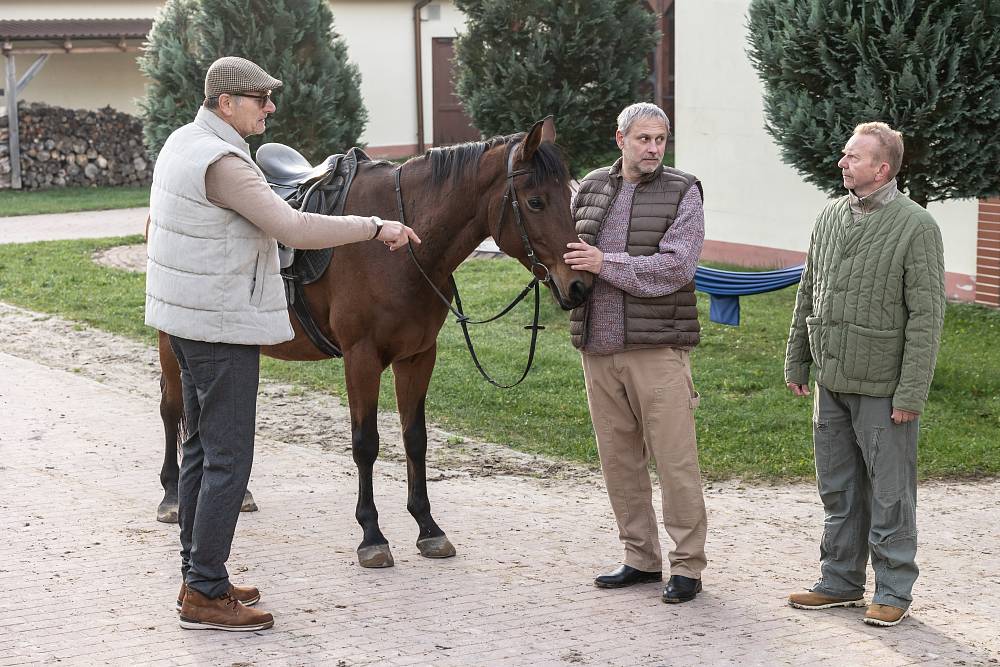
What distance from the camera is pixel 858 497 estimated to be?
5.04 m

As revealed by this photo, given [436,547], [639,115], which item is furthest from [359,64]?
[639,115]

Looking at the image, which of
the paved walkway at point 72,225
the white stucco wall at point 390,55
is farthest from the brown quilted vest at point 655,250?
the white stucco wall at point 390,55

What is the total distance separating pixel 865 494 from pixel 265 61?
9.22 metres

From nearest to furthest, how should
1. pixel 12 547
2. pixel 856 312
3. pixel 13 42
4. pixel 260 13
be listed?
1. pixel 856 312
2. pixel 12 547
3. pixel 260 13
4. pixel 13 42

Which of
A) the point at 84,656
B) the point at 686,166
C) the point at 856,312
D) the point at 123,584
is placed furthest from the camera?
the point at 686,166

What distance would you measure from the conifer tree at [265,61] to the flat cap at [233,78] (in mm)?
8198

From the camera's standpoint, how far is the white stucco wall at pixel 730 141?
43.9 ft

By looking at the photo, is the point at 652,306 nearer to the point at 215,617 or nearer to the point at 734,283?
the point at 215,617

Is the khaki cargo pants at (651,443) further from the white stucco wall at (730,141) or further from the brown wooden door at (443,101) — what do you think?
the brown wooden door at (443,101)

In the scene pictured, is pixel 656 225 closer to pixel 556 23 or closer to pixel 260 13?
pixel 556 23

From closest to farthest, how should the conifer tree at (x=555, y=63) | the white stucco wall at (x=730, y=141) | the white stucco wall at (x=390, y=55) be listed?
1. the conifer tree at (x=555, y=63)
2. the white stucco wall at (x=730, y=141)
3. the white stucco wall at (x=390, y=55)

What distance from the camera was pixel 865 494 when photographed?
5.05 meters

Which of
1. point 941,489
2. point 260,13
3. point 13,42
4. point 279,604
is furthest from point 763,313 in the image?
point 13,42

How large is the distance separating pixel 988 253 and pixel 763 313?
209cm
